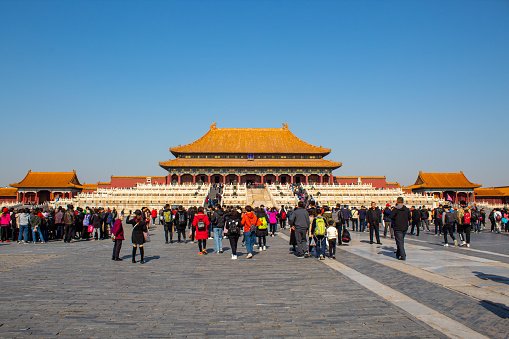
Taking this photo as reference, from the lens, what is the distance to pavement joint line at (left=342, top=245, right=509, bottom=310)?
19.6 ft

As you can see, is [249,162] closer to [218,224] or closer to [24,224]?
[24,224]

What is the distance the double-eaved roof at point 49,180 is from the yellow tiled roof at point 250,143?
18.5m

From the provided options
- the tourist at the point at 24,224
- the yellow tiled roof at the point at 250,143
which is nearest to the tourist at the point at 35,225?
the tourist at the point at 24,224

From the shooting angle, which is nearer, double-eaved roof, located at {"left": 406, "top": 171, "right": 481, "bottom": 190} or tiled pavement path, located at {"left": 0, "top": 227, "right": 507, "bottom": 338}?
tiled pavement path, located at {"left": 0, "top": 227, "right": 507, "bottom": 338}

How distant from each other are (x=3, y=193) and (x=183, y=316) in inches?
2700

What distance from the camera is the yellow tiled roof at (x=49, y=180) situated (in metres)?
59.1

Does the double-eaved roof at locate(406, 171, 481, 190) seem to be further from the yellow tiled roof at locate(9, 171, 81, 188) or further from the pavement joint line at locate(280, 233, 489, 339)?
the pavement joint line at locate(280, 233, 489, 339)

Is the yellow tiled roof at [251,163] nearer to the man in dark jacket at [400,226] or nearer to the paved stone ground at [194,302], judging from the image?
the man in dark jacket at [400,226]

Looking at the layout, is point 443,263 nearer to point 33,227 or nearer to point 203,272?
point 203,272

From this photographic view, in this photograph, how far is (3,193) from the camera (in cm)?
6041

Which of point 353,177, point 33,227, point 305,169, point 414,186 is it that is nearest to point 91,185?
point 305,169

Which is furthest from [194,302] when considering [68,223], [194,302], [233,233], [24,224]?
[24,224]

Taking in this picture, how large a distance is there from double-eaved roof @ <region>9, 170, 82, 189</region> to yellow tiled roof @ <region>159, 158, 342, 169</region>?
17.5 m

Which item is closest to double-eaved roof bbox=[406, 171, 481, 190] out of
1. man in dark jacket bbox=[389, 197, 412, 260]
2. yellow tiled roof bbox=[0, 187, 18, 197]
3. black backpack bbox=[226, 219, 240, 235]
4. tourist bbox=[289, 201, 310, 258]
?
man in dark jacket bbox=[389, 197, 412, 260]
